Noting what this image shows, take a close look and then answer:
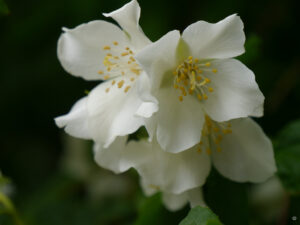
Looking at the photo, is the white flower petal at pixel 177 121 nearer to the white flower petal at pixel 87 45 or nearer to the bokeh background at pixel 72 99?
the white flower petal at pixel 87 45

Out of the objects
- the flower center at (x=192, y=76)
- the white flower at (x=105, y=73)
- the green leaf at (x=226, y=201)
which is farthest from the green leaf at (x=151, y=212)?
the flower center at (x=192, y=76)

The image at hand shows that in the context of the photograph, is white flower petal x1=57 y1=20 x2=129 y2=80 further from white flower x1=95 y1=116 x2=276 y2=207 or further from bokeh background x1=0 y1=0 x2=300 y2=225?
bokeh background x1=0 y1=0 x2=300 y2=225

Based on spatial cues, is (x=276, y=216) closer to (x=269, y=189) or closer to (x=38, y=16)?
(x=269, y=189)

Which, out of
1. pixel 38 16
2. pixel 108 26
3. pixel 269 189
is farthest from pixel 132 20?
pixel 38 16

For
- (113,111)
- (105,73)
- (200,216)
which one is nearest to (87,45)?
(105,73)

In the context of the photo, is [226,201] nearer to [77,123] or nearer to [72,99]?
[77,123]

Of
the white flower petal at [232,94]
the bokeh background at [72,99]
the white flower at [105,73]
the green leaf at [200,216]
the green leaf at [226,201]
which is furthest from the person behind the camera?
the bokeh background at [72,99]
